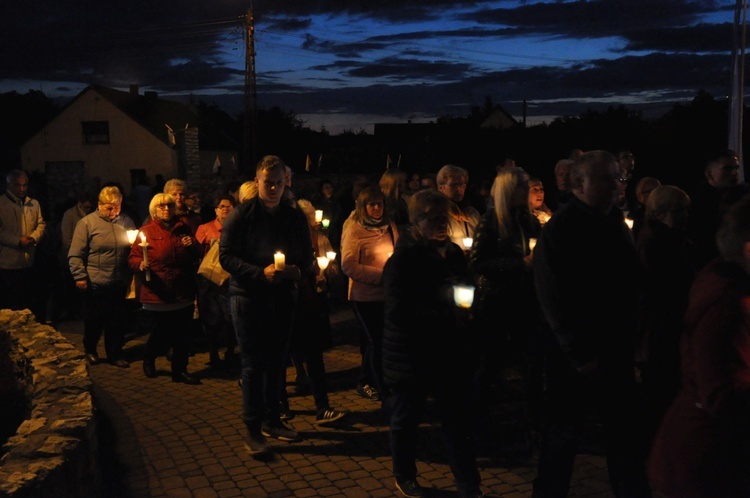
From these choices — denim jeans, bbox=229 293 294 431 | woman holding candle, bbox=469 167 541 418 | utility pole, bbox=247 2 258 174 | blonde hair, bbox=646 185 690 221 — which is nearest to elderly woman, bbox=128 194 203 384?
denim jeans, bbox=229 293 294 431

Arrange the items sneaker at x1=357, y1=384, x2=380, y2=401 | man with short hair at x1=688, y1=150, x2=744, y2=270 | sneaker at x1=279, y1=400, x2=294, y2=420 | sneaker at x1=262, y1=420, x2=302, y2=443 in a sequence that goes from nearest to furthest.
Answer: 1. sneaker at x1=262, y1=420, x2=302, y2=443
2. man with short hair at x1=688, y1=150, x2=744, y2=270
3. sneaker at x1=279, y1=400, x2=294, y2=420
4. sneaker at x1=357, y1=384, x2=380, y2=401

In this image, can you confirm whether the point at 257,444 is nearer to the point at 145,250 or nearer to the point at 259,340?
the point at 259,340

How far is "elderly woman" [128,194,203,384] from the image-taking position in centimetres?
854

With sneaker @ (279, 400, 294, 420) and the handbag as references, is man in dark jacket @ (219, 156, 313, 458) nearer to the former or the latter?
sneaker @ (279, 400, 294, 420)

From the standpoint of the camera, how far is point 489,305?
20.0 ft

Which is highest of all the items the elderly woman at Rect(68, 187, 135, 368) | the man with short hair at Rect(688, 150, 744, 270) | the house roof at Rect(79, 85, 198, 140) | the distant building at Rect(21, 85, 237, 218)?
the house roof at Rect(79, 85, 198, 140)

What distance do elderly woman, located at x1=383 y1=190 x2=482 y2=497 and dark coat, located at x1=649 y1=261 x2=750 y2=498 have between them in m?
1.88

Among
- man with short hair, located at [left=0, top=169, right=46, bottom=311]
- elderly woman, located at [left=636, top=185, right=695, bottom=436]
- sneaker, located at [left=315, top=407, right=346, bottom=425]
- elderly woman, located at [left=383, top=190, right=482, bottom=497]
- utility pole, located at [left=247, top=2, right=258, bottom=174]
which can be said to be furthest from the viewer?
utility pole, located at [left=247, top=2, right=258, bottom=174]

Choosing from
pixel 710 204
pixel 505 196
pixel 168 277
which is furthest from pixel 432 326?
pixel 168 277

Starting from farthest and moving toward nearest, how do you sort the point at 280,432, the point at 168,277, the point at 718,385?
1. the point at 168,277
2. the point at 280,432
3. the point at 718,385

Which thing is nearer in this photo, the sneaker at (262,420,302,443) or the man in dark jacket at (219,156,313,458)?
the man in dark jacket at (219,156,313,458)

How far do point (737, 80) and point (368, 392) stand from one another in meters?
12.7

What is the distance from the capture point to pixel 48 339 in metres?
7.16

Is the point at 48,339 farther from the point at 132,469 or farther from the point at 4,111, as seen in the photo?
the point at 4,111
